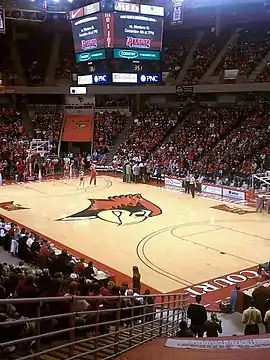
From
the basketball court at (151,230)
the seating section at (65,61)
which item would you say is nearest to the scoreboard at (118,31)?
the basketball court at (151,230)

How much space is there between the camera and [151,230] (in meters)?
18.1

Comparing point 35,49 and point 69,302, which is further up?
point 35,49

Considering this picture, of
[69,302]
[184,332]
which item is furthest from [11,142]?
[69,302]

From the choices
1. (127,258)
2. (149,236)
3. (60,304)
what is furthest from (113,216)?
(60,304)

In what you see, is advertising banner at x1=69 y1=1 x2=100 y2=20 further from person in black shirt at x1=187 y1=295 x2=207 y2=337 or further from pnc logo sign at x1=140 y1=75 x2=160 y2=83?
person in black shirt at x1=187 y1=295 x2=207 y2=337

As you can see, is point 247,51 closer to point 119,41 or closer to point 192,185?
point 192,185

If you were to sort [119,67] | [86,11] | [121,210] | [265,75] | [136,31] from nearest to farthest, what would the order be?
[136,31], [86,11], [119,67], [121,210], [265,75]

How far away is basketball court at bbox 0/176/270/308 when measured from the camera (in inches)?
561

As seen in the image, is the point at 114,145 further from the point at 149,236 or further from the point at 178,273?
the point at 178,273

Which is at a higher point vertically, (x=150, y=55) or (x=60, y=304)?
(x=150, y=55)

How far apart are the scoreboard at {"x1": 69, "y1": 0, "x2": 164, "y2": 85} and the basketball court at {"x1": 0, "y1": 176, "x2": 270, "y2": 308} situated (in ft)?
17.7

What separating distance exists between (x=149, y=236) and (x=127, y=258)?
238cm

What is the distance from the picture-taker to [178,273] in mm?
13906

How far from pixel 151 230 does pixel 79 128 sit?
20.8 meters
